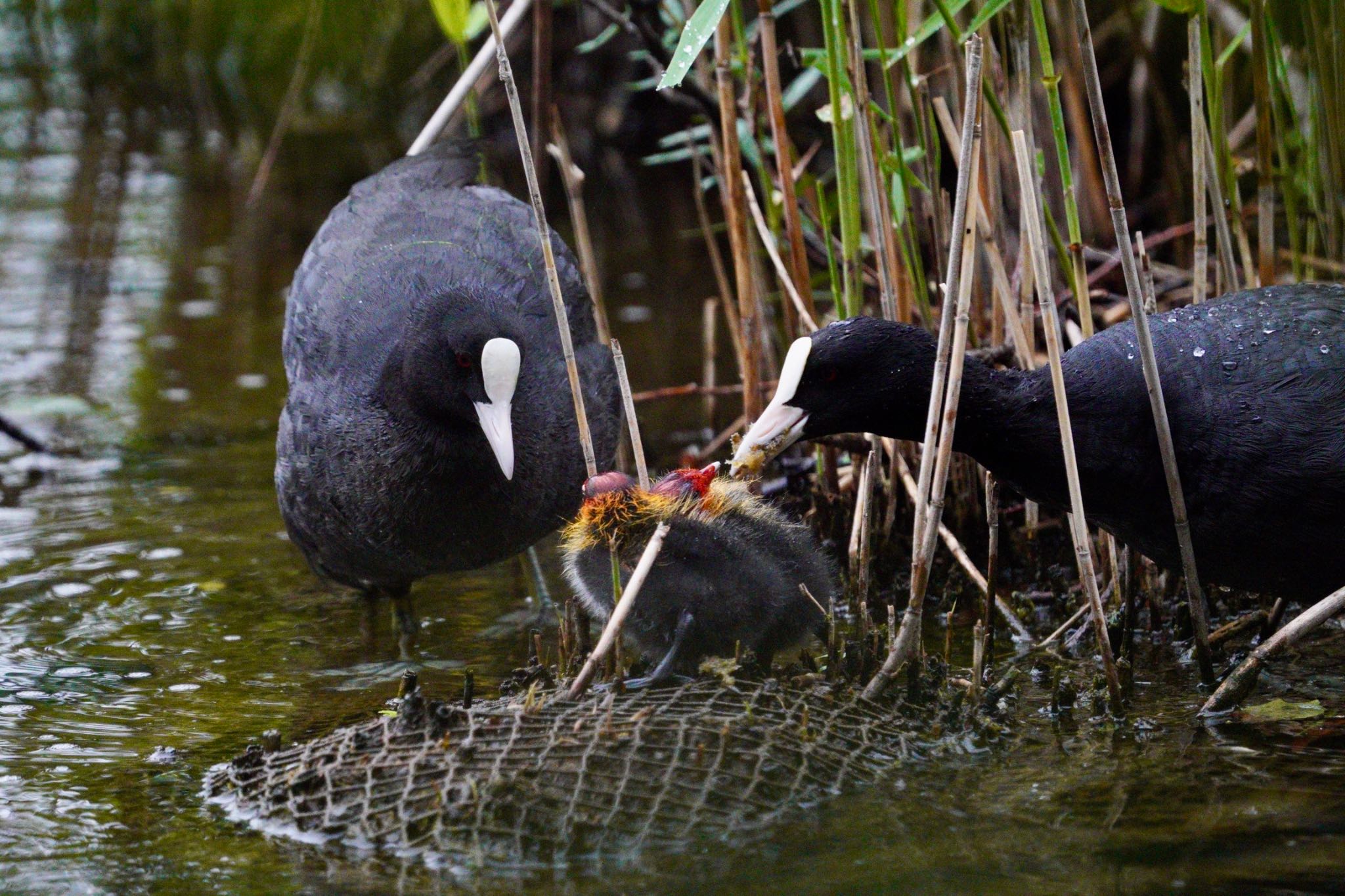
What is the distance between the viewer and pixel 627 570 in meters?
3.13

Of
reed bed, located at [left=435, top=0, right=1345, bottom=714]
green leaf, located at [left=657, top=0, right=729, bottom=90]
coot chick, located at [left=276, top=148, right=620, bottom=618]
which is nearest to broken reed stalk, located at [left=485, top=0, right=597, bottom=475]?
reed bed, located at [left=435, top=0, right=1345, bottom=714]

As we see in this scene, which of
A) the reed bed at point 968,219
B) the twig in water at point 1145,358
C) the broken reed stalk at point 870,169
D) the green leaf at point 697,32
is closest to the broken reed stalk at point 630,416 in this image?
the reed bed at point 968,219

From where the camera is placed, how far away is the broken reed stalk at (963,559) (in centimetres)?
Result: 369

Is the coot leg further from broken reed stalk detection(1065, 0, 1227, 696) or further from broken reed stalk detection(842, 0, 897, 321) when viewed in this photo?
broken reed stalk detection(842, 0, 897, 321)

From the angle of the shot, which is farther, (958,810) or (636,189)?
(636,189)

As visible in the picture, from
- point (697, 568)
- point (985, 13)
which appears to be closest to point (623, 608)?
point (697, 568)

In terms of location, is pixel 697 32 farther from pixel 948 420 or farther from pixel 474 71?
pixel 474 71

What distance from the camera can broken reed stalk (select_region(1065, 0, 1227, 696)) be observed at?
2.80 meters

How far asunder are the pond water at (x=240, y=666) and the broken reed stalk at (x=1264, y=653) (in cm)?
7

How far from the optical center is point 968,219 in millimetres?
2855

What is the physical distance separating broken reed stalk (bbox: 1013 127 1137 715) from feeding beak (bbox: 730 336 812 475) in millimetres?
490

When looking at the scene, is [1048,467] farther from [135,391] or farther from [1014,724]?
[135,391]

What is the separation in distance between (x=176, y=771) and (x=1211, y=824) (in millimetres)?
2008

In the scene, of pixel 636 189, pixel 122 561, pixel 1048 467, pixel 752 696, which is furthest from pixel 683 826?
pixel 636 189
